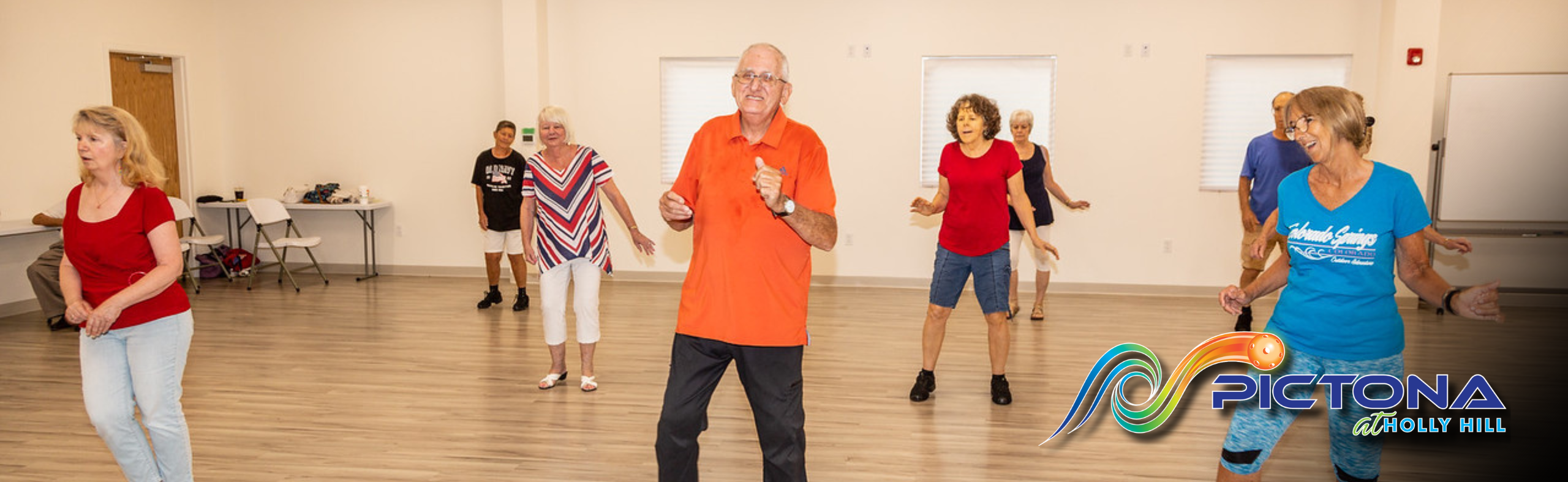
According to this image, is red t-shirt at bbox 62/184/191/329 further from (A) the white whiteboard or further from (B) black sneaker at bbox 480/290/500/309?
(A) the white whiteboard

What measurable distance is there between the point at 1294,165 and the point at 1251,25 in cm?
337

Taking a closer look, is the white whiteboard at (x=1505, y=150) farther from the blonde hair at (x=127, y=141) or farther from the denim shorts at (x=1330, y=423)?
the blonde hair at (x=127, y=141)

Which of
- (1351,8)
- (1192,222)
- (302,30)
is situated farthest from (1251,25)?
(302,30)

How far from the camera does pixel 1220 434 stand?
171 inches

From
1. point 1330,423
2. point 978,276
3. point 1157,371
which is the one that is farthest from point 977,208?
point 1330,423

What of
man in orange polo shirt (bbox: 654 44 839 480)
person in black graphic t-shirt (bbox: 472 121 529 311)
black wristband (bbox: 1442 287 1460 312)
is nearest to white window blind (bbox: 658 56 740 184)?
person in black graphic t-shirt (bbox: 472 121 529 311)

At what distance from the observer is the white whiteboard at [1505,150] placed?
7902mm

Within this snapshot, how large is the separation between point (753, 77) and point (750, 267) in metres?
0.51

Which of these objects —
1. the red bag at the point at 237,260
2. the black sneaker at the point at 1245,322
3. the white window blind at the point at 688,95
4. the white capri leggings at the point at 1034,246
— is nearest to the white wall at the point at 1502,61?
the black sneaker at the point at 1245,322

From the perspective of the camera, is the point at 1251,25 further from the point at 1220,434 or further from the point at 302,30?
the point at 302,30

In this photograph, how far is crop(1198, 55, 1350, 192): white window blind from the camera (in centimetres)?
831

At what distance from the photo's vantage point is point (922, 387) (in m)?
4.96

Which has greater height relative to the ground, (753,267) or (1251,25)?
(1251,25)

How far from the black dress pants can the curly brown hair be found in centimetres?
220
